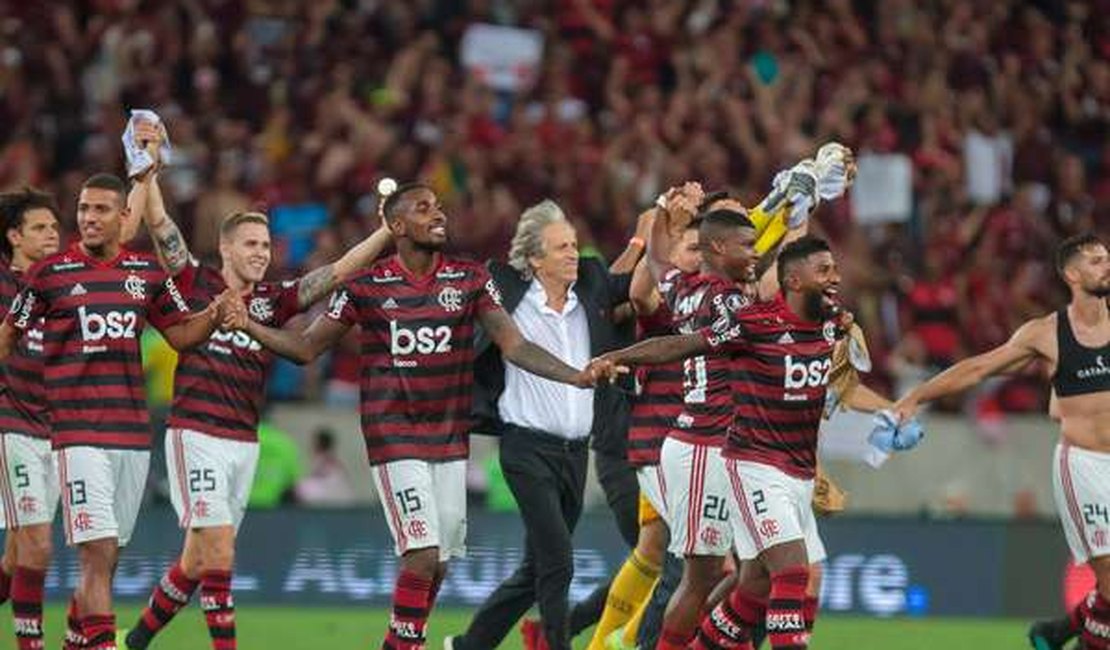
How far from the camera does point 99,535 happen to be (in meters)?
13.5

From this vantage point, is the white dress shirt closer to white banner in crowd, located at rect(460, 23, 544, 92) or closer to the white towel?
the white towel

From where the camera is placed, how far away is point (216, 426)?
15406 mm

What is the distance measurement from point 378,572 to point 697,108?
6721 millimetres

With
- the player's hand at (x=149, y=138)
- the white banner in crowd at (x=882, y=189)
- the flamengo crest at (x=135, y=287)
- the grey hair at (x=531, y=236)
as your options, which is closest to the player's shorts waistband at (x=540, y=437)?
the grey hair at (x=531, y=236)

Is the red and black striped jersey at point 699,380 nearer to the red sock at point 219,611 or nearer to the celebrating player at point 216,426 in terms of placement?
the celebrating player at point 216,426

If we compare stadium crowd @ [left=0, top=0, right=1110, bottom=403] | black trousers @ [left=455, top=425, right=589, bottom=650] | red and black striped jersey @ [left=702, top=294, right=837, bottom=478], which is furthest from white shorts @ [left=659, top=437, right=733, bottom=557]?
stadium crowd @ [left=0, top=0, right=1110, bottom=403]

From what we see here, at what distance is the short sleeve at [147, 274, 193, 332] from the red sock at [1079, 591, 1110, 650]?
16.9ft

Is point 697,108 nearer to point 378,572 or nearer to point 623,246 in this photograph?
point 623,246

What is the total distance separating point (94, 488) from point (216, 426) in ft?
6.39

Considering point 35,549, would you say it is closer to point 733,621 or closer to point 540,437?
point 540,437

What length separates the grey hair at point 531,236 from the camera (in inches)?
595

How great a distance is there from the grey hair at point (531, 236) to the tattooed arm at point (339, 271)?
2.71 feet

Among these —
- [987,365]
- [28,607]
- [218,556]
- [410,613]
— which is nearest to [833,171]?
[987,365]

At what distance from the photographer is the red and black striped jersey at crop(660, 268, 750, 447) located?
557 inches
